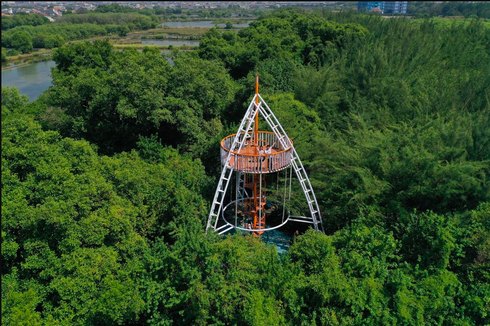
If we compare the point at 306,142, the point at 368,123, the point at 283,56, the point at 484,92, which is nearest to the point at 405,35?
the point at 283,56

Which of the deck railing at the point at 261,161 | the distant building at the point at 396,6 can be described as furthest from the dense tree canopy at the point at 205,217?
the distant building at the point at 396,6

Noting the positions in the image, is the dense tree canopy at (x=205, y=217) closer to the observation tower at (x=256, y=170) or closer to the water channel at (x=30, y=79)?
the observation tower at (x=256, y=170)

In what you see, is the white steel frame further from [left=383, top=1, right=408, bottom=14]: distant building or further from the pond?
[left=383, top=1, right=408, bottom=14]: distant building

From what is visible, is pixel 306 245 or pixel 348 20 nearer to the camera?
pixel 306 245

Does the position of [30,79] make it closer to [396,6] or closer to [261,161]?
[261,161]

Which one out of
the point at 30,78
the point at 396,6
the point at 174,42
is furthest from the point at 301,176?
the point at 396,6

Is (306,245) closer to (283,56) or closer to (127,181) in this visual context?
(127,181)
